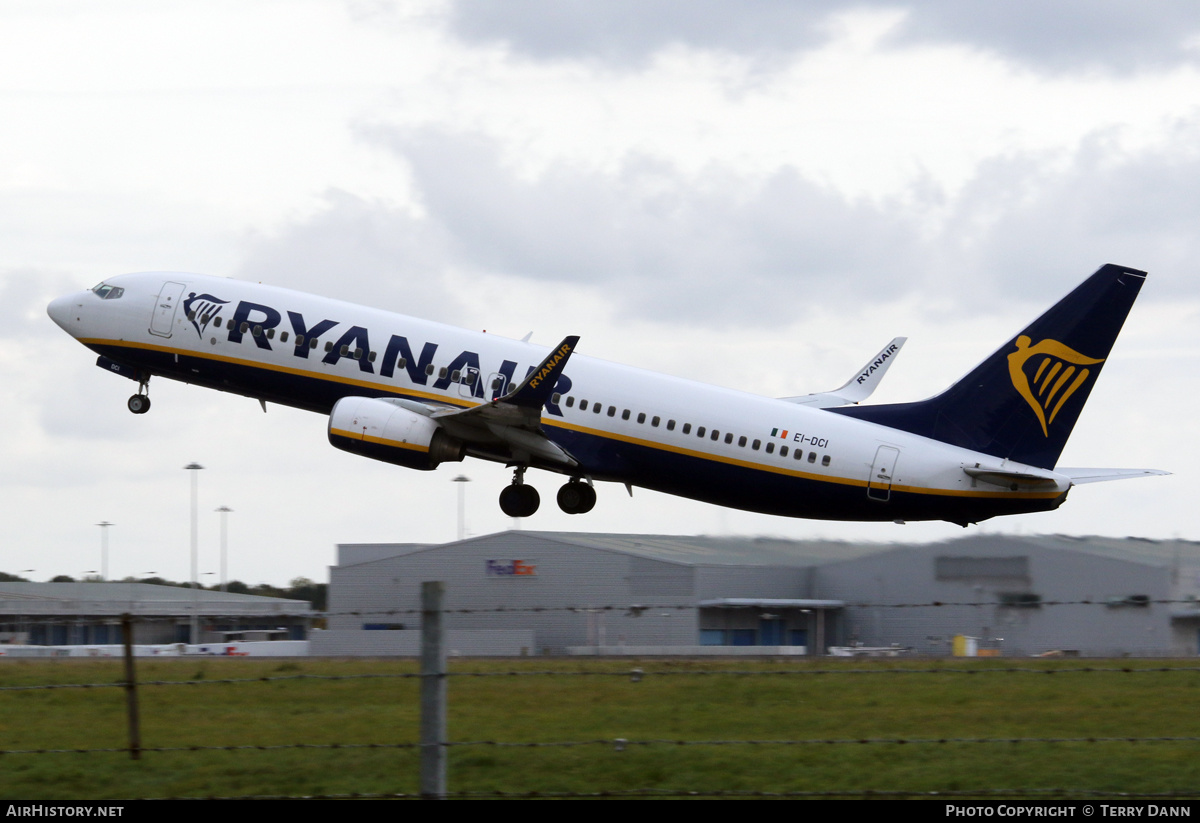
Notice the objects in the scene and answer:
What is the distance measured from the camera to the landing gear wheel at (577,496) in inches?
1736

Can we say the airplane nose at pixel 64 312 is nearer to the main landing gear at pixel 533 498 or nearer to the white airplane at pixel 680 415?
the white airplane at pixel 680 415

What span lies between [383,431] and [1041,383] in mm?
18401

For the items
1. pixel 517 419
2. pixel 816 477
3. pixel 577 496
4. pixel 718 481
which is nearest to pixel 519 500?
pixel 577 496

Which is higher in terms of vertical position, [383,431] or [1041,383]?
[1041,383]

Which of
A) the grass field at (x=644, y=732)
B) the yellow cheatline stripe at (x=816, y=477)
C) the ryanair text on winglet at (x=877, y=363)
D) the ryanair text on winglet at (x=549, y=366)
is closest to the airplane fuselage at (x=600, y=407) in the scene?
the yellow cheatline stripe at (x=816, y=477)

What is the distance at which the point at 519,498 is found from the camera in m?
43.4

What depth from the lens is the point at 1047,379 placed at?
39719mm

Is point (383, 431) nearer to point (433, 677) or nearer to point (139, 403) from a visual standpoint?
point (139, 403)

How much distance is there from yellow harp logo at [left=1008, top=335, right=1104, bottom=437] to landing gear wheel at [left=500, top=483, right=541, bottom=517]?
1452cm

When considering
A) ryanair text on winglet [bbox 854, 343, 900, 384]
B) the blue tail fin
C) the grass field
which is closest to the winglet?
the blue tail fin

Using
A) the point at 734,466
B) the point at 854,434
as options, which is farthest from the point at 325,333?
the point at 854,434

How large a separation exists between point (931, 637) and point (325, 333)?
20.0 m

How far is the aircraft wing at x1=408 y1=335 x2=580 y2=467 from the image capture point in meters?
38.3

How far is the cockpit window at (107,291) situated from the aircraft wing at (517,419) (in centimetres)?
1120
